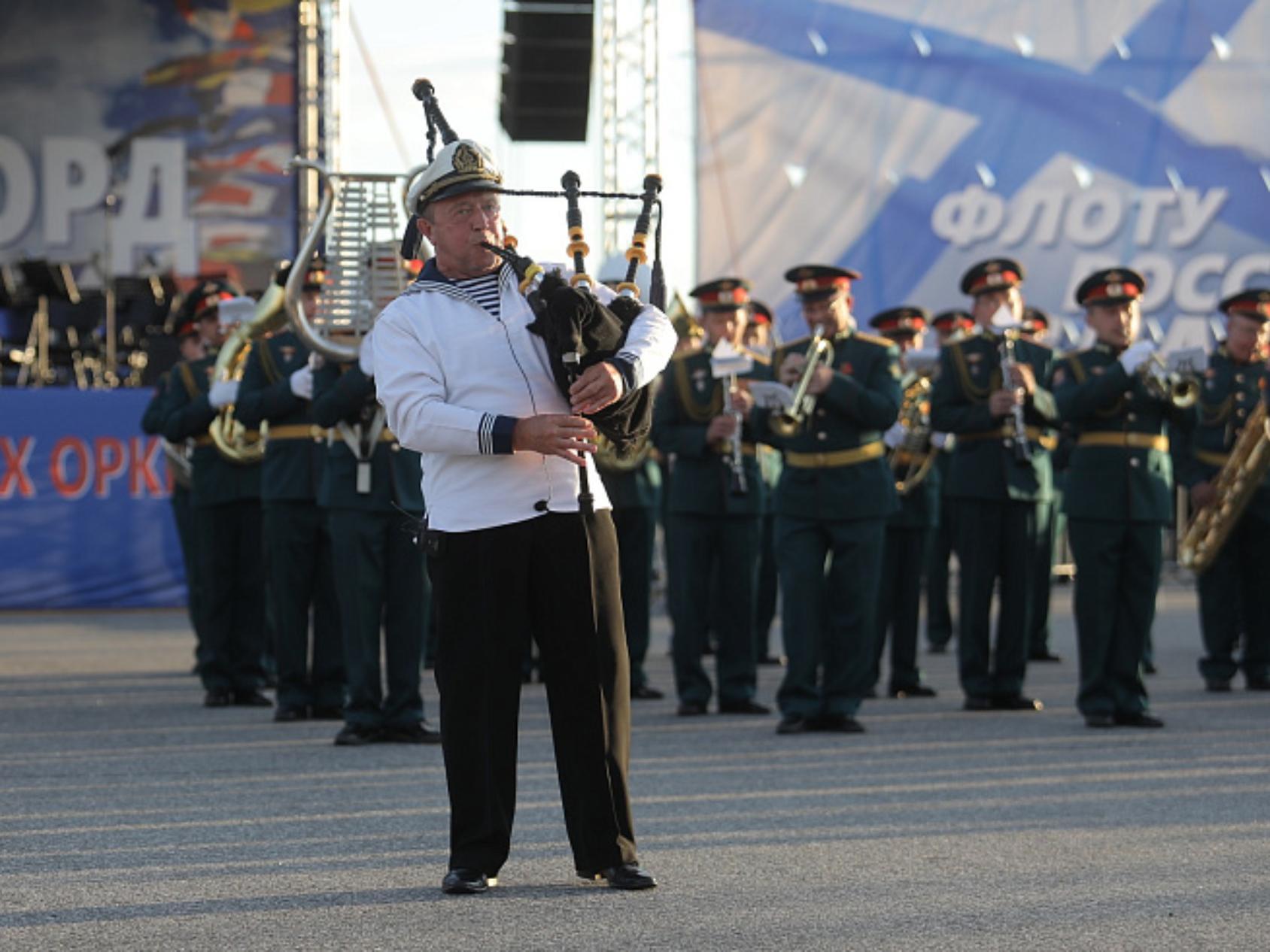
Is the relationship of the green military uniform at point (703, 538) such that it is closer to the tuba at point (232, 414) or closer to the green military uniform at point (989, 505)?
the green military uniform at point (989, 505)

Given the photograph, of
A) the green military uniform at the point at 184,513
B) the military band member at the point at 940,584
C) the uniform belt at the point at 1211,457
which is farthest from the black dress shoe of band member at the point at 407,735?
the military band member at the point at 940,584

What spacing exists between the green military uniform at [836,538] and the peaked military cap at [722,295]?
1.21m

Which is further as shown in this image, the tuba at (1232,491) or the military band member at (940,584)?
the military band member at (940,584)

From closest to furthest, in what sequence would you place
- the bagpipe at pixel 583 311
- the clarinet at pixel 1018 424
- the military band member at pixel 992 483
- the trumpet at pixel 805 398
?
the bagpipe at pixel 583 311 → the trumpet at pixel 805 398 → the clarinet at pixel 1018 424 → the military band member at pixel 992 483

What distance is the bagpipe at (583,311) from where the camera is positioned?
5.85m

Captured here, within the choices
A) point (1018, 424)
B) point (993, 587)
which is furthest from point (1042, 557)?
point (1018, 424)

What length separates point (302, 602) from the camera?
34.9ft

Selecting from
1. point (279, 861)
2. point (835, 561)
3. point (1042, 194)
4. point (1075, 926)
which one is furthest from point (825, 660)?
point (1042, 194)

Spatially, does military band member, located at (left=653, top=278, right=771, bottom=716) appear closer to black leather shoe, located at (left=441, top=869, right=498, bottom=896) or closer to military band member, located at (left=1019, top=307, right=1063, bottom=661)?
military band member, located at (left=1019, top=307, right=1063, bottom=661)

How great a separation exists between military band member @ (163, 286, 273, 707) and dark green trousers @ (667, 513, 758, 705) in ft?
7.16

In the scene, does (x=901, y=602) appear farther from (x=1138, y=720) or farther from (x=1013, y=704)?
(x=1138, y=720)

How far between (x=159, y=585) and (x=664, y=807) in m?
11.9

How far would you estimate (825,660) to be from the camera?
10.2m

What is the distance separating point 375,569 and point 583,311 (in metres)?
4.14
